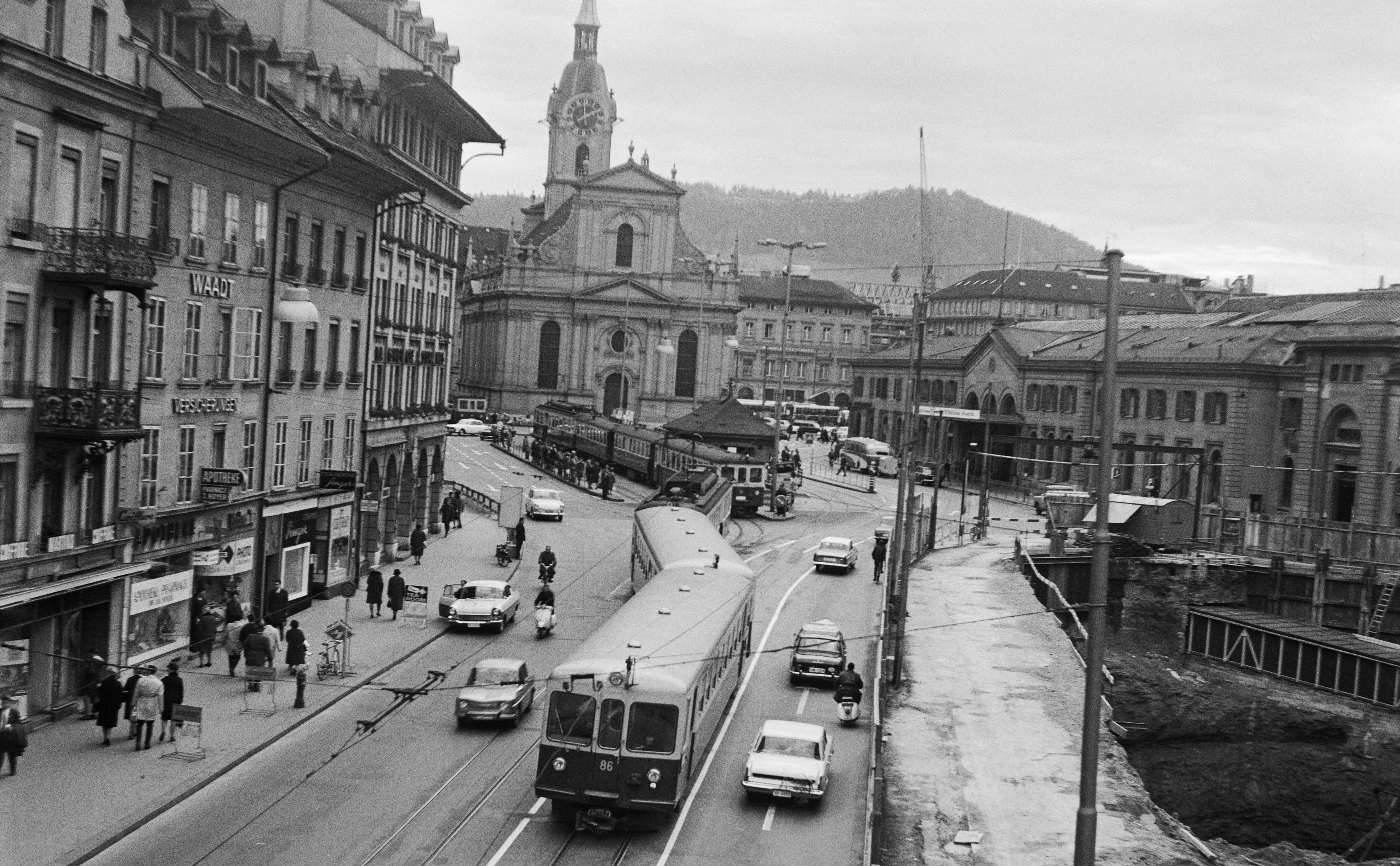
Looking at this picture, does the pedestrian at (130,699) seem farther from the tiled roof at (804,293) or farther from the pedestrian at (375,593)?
the tiled roof at (804,293)


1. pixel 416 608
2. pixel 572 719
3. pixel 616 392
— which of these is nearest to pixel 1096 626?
pixel 572 719

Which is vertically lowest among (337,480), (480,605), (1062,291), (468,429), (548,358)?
(480,605)

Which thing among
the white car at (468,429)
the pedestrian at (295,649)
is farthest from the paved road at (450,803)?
the white car at (468,429)

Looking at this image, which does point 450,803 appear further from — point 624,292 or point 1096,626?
point 624,292

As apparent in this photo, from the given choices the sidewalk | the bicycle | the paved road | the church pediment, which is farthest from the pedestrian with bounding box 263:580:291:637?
the church pediment

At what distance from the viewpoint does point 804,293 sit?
7372 inches

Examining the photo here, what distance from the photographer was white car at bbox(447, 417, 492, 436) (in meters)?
119

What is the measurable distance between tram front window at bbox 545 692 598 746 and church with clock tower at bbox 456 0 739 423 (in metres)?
116

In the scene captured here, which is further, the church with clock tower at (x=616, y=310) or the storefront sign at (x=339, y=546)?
the church with clock tower at (x=616, y=310)

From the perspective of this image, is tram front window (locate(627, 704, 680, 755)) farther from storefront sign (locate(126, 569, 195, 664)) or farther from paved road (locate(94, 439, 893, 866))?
storefront sign (locate(126, 569, 195, 664))

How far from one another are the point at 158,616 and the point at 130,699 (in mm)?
4547

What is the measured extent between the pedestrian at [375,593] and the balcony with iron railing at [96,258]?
562 inches

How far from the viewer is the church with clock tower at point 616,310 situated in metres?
141

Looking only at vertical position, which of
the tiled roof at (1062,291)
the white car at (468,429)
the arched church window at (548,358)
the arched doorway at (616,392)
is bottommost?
the white car at (468,429)
